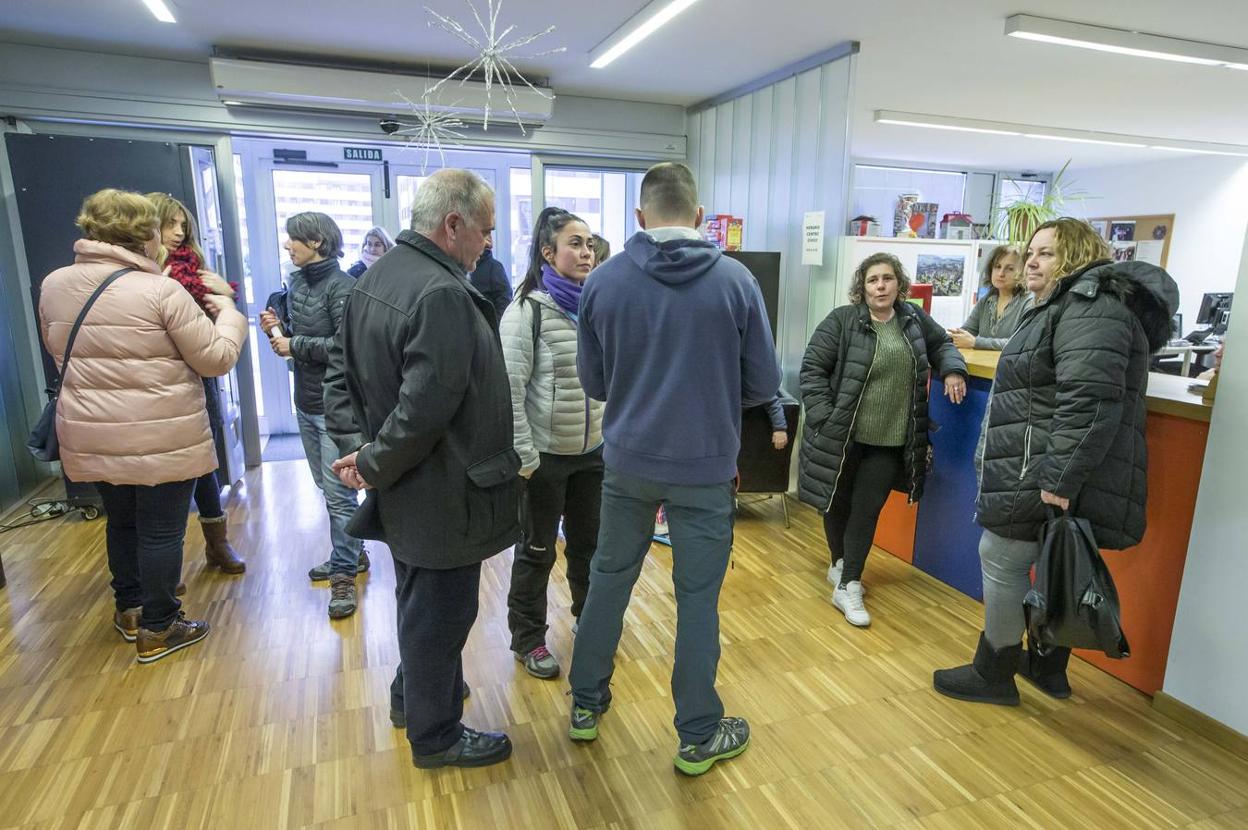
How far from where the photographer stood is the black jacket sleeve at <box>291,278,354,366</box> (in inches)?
106

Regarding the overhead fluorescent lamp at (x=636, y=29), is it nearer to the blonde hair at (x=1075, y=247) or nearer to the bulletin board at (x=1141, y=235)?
the blonde hair at (x=1075, y=247)

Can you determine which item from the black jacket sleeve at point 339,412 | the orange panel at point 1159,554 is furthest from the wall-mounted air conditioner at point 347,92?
the orange panel at point 1159,554

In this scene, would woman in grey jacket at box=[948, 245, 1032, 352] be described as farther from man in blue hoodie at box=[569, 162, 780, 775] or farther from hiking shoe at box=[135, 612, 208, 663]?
hiking shoe at box=[135, 612, 208, 663]

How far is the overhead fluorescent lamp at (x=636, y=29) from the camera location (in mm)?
3193

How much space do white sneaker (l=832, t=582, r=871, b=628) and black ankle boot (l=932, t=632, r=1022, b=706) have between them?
463 millimetres

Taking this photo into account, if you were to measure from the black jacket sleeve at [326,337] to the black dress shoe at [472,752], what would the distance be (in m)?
1.50

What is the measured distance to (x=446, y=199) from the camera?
1656 mm

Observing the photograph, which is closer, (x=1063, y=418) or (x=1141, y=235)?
(x=1063, y=418)

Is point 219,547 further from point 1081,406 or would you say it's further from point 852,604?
point 1081,406

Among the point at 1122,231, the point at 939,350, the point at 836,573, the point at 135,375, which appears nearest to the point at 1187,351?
the point at 1122,231

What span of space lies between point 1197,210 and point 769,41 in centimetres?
693

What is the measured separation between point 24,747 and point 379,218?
14.0ft

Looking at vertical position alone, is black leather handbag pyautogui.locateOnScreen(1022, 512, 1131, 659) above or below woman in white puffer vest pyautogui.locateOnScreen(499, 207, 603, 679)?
below

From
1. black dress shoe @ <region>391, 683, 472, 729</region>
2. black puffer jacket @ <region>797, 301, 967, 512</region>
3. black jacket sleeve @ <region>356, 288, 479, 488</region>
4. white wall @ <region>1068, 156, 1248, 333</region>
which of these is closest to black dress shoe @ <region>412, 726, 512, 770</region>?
black dress shoe @ <region>391, 683, 472, 729</region>
